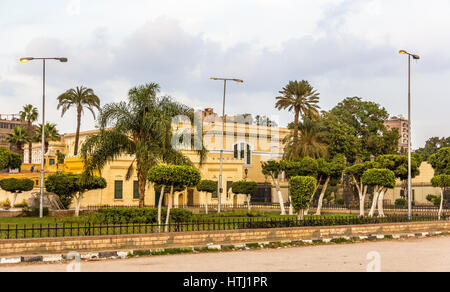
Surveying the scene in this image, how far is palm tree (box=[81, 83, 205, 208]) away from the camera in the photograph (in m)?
26.8

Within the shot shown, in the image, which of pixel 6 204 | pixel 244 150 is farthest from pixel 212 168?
pixel 244 150

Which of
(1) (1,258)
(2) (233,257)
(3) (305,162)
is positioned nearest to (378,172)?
(3) (305,162)

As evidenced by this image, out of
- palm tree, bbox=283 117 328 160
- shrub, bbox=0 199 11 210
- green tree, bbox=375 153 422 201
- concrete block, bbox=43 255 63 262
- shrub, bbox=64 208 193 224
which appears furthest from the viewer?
palm tree, bbox=283 117 328 160

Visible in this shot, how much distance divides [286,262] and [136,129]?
14.4m

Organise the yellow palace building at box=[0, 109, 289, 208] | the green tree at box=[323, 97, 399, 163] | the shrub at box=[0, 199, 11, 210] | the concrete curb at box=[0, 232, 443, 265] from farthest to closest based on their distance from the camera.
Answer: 1. the green tree at box=[323, 97, 399, 163]
2. the yellow palace building at box=[0, 109, 289, 208]
3. the shrub at box=[0, 199, 11, 210]
4. the concrete curb at box=[0, 232, 443, 265]

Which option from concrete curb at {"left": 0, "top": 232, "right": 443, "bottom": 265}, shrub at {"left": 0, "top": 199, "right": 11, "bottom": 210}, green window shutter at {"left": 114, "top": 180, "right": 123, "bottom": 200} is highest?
green window shutter at {"left": 114, "top": 180, "right": 123, "bottom": 200}

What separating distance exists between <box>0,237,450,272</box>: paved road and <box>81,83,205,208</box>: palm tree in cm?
1001

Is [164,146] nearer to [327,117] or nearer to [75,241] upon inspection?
[75,241]

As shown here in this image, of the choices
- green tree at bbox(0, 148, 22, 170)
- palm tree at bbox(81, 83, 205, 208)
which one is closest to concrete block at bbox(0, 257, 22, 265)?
palm tree at bbox(81, 83, 205, 208)

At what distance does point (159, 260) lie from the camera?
15.7 m

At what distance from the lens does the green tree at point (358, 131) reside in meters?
52.6

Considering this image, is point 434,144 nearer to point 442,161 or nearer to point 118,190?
point 442,161

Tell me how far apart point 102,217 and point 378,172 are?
14719 mm

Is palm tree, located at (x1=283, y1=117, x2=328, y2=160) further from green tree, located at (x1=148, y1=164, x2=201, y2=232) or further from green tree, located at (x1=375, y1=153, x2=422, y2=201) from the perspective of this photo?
green tree, located at (x1=148, y1=164, x2=201, y2=232)
